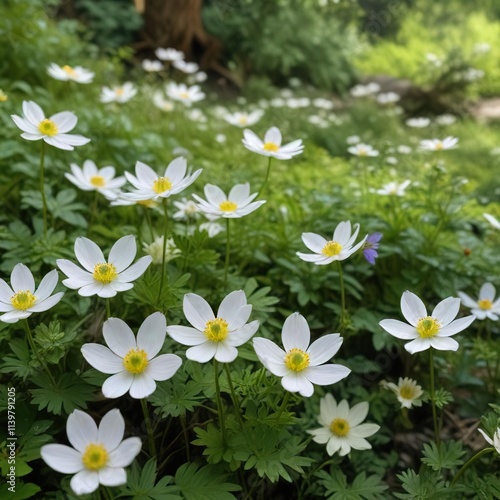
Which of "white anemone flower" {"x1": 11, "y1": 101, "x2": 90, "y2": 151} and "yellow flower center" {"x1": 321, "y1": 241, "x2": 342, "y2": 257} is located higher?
"white anemone flower" {"x1": 11, "y1": 101, "x2": 90, "y2": 151}

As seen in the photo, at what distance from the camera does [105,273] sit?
1059 mm

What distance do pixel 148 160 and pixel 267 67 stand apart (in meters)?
5.10

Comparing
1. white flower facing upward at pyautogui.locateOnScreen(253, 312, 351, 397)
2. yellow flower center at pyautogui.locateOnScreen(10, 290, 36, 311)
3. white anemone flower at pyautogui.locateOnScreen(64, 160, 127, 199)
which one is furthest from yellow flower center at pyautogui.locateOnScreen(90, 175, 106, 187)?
white flower facing upward at pyautogui.locateOnScreen(253, 312, 351, 397)

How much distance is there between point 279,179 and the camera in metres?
2.37

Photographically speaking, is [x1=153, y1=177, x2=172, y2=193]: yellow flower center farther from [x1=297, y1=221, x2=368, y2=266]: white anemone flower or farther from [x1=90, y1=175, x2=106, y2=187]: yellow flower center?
[x1=90, y1=175, x2=106, y2=187]: yellow flower center

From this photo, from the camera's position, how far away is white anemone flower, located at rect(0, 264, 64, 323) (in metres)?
1.01

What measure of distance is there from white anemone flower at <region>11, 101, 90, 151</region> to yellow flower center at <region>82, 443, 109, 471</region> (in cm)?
70

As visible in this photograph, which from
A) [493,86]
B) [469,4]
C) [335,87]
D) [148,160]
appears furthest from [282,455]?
[469,4]

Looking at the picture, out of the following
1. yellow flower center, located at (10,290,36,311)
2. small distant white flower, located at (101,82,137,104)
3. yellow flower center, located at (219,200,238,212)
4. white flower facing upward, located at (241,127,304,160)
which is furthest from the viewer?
small distant white flower, located at (101,82,137,104)

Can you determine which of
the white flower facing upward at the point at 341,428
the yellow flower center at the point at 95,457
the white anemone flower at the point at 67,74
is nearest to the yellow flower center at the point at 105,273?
the yellow flower center at the point at 95,457

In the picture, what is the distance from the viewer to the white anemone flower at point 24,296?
1.01 metres

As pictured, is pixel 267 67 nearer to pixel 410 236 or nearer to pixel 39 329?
pixel 410 236

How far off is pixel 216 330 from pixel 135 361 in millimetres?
150

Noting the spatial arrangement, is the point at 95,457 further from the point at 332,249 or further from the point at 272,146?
the point at 272,146
